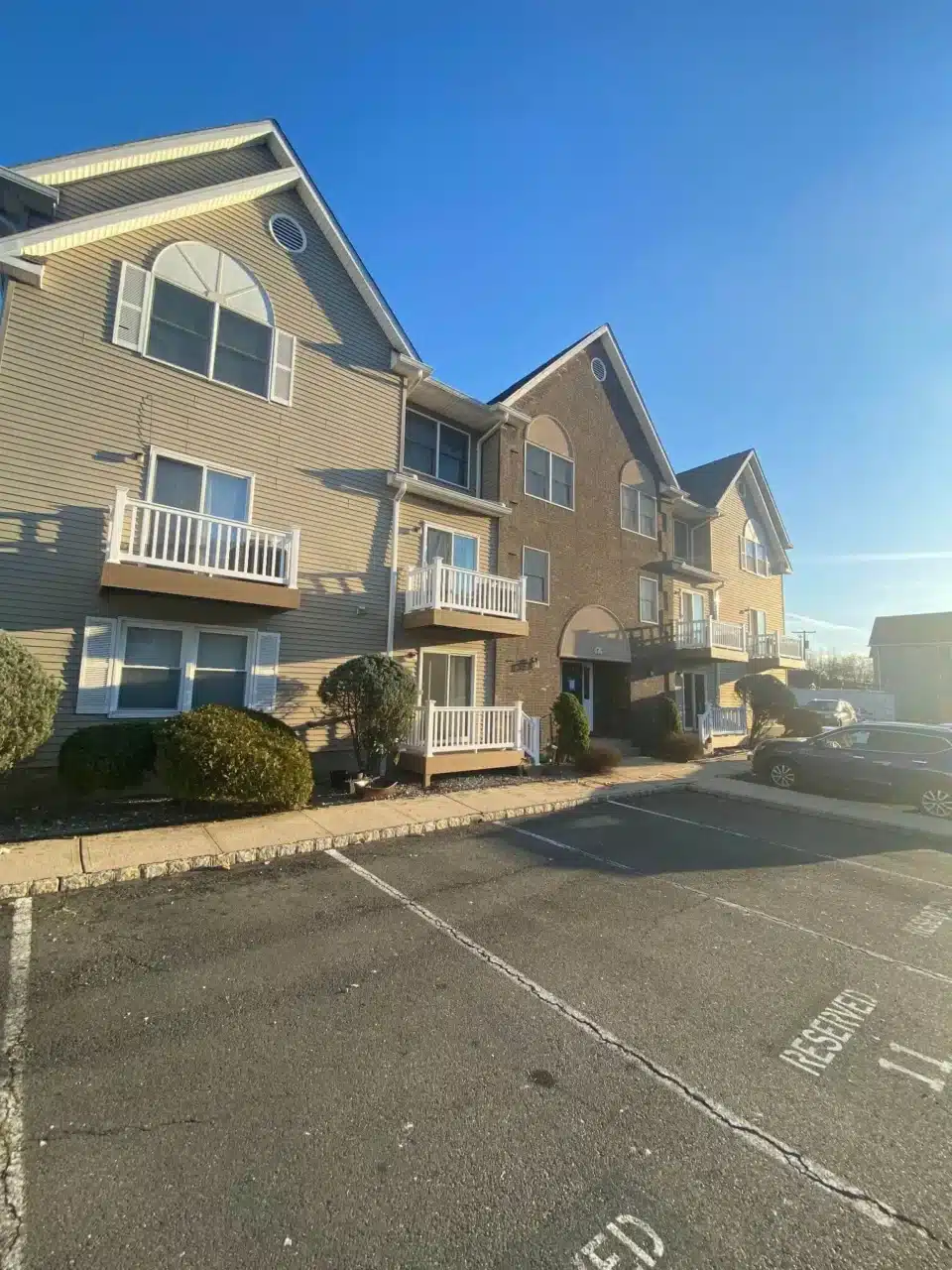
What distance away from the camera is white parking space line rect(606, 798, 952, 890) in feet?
22.5

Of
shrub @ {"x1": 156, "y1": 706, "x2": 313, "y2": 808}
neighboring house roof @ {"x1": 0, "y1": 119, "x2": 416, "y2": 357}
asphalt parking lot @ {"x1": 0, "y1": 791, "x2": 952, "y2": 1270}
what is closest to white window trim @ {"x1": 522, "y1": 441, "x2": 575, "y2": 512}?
neighboring house roof @ {"x1": 0, "y1": 119, "x2": 416, "y2": 357}

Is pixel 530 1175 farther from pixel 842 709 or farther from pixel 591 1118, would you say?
pixel 842 709

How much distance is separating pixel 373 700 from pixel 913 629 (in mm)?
51173

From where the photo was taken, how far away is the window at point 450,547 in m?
13.6

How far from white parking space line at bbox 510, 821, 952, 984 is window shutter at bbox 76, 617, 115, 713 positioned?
7.12 metres

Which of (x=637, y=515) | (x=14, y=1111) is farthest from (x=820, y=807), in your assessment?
(x=14, y=1111)

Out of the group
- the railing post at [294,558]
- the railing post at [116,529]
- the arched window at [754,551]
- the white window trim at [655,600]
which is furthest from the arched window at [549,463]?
the arched window at [754,551]

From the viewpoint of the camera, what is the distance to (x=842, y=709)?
2362 centimetres

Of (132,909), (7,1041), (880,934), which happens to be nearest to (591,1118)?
(7,1041)

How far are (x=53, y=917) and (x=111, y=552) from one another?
5453mm

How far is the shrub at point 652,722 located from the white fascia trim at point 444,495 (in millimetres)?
7660

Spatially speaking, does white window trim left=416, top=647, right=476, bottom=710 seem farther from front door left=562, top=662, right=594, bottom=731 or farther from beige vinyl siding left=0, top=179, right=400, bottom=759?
front door left=562, top=662, right=594, bottom=731

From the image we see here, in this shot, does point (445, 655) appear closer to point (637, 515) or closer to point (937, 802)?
point (637, 515)

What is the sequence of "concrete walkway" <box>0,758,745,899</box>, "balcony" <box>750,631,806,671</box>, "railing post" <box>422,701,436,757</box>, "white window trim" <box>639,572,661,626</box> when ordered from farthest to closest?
"balcony" <box>750,631,806,671</box> < "white window trim" <box>639,572,661,626</box> < "railing post" <box>422,701,436,757</box> < "concrete walkway" <box>0,758,745,899</box>
